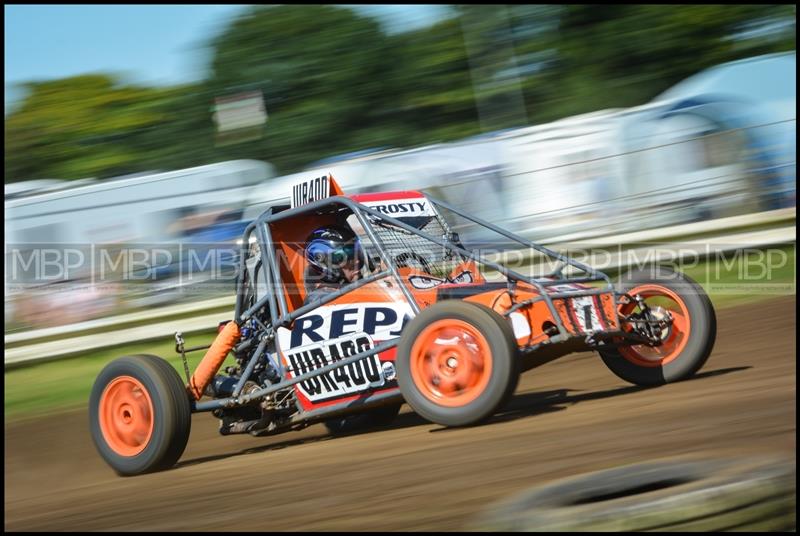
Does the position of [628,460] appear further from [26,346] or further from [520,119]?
[520,119]

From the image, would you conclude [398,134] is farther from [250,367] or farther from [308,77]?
[250,367]

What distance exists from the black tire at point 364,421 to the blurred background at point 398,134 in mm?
4639

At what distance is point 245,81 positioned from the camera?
63.1 feet

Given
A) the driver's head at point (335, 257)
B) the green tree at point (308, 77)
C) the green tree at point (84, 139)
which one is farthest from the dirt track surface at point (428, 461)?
the green tree at point (84, 139)

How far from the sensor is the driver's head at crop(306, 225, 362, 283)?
21.1 ft

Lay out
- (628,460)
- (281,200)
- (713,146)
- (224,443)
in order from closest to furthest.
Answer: (628,460) < (224,443) < (713,146) < (281,200)

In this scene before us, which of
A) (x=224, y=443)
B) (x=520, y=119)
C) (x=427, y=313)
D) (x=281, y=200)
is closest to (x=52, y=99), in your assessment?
(x=520, y=119)

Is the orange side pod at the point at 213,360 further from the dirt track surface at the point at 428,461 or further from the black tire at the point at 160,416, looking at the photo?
the dirt track surface at the point at 428,461

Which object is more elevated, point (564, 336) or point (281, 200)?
point (281, 200)

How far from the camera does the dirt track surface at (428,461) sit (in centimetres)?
411

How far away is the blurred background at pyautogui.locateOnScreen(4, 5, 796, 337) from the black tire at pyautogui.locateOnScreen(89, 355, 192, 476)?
548 centimetres

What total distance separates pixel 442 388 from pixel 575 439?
887 mm

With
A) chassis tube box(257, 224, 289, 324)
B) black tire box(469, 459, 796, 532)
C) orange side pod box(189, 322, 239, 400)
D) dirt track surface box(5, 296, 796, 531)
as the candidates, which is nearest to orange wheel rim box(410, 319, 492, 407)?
dirt track surface box(5, 296, 796, 531)

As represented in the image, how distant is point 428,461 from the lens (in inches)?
188
